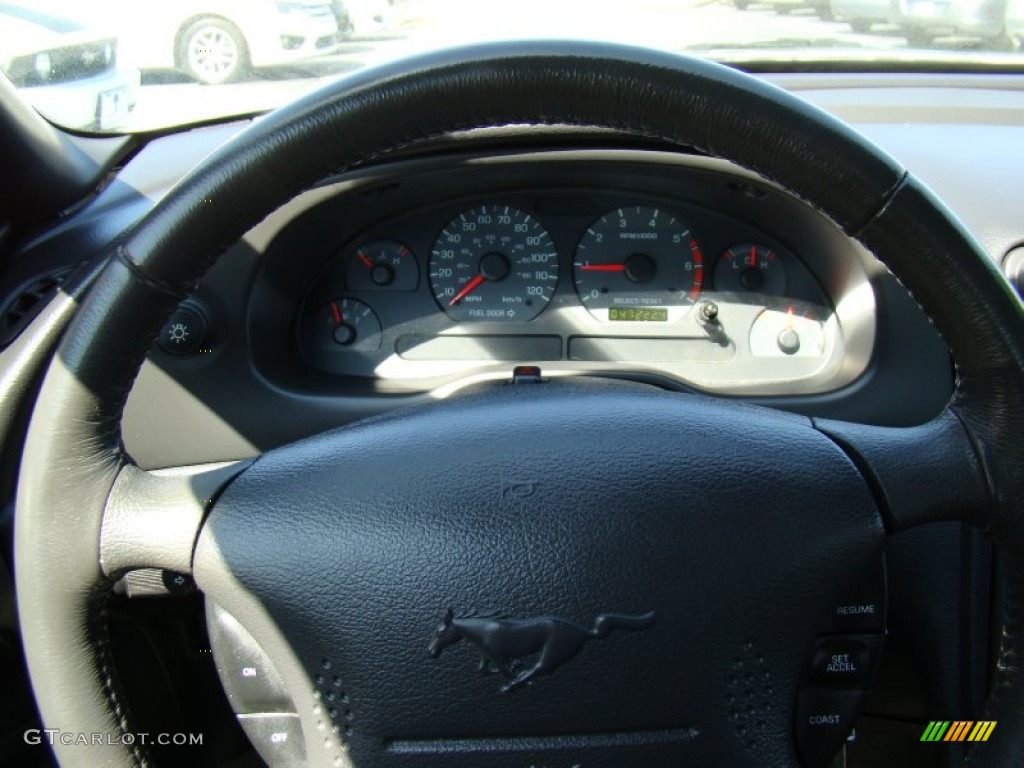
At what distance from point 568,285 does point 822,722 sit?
137 centimetres

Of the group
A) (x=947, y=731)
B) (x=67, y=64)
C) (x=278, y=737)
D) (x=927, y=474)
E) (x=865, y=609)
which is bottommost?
(x=947, y=731)

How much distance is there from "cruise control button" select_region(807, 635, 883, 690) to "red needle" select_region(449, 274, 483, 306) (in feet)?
4.39

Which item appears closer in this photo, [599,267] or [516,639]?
[516,639]

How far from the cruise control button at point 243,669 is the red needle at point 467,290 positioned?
1244 mm

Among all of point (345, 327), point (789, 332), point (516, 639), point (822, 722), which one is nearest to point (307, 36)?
point (345, 327)

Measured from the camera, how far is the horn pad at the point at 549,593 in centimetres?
119

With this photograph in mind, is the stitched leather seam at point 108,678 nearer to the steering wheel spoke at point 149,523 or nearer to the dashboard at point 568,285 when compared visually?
the steering wheel spoke at point 149,523

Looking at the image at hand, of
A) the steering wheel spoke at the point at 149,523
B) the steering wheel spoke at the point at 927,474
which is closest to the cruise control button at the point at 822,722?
the steering wheel spoke at the point at 927,474

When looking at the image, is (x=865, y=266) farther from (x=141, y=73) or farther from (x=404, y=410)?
(x=141, y=73)

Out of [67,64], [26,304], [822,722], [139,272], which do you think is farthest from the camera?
[67,64]

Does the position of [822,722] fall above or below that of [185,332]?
below

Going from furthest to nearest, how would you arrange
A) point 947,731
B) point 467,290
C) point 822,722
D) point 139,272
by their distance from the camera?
point 467,290
point 947,731
point 822,722
point 139,272

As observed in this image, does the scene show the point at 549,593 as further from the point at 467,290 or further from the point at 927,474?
the point at 467,290

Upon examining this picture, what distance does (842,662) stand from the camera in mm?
1349
